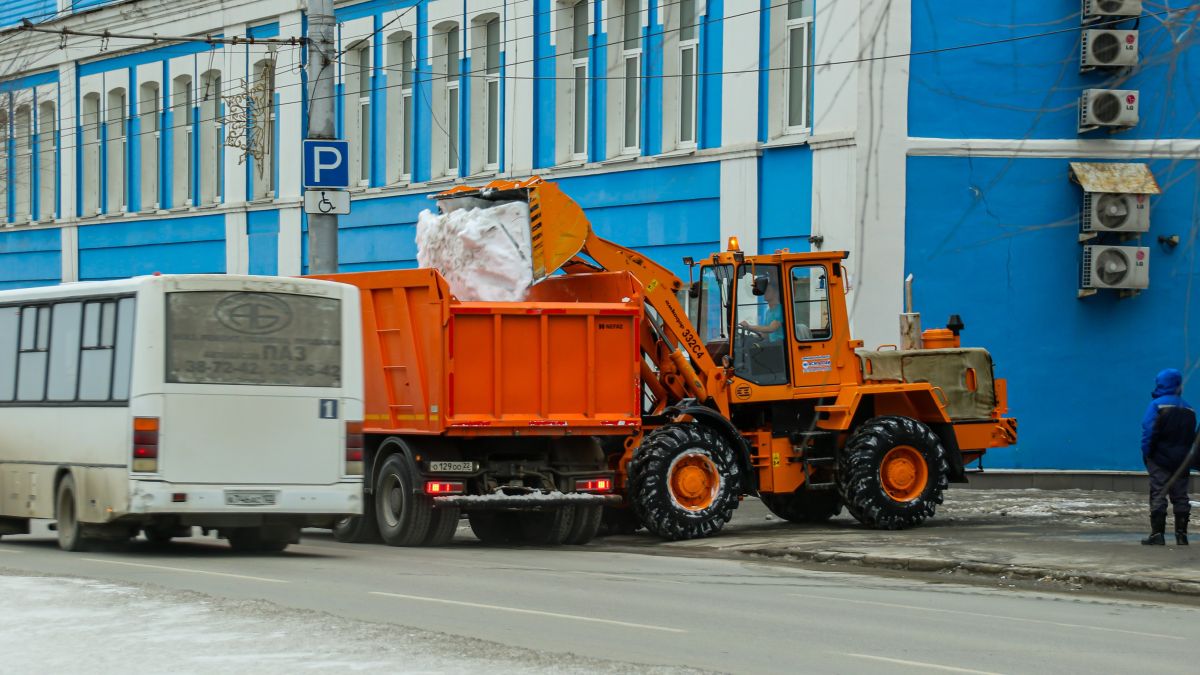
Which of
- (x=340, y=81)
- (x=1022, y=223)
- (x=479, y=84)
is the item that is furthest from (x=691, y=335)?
(x=340, y=81)

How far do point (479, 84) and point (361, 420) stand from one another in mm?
16728

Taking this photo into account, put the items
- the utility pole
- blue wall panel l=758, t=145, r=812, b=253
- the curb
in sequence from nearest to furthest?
the curb, the utility pole, blue wall panel l=758, t=145, r=812, b=253

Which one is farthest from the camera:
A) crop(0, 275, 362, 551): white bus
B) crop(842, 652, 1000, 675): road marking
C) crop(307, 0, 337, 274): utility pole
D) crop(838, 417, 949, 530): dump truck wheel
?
crop(307, 0, 337, 274): utility pole

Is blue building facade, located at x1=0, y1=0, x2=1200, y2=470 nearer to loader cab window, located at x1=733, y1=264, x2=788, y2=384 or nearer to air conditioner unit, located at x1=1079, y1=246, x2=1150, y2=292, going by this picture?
air conditioner unit, located at x1=1079, y1=246, x2=1150, y2=292

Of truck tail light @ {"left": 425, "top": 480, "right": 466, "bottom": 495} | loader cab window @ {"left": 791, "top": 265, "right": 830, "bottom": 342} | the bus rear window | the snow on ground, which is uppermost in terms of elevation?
loader cab window @ {"left": 791, "top": 265, "right": 830, "bottom": 342}

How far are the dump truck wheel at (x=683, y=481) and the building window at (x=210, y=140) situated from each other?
22138 mm

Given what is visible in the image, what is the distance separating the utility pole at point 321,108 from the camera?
22.3 meters

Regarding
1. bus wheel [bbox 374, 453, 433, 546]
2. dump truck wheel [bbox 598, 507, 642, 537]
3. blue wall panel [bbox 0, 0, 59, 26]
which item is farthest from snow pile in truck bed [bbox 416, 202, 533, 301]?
blue wall panel [bbox 0, 0, 59, 26]

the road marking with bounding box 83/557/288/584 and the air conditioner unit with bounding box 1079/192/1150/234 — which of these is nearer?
the road marking with bounding box 83/557/288/584

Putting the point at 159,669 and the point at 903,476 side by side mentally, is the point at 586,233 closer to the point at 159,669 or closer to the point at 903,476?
the point at 903,476

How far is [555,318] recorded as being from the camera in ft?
62.6

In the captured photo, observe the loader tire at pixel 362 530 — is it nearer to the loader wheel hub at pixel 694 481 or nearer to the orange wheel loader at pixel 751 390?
the orange wheel loader at pixel 751 390

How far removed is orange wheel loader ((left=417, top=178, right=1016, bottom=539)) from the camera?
64.9 feet

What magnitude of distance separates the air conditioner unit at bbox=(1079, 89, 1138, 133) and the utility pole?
34.1 ft
